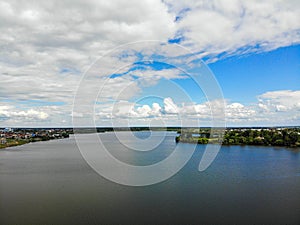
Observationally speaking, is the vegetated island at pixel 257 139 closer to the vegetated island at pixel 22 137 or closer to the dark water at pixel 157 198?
the dark water at pixel 157 198

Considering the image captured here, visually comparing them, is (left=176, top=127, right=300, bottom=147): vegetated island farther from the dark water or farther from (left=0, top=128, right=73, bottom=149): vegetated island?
(left=0, top=128, right=73, bottom=149): vegetated island

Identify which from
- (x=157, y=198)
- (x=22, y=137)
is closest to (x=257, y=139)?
(x=157, y=198)

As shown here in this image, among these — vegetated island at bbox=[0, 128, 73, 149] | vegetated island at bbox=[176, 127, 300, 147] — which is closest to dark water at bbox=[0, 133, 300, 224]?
vegetated island at bbox=[176, 127, 300, 147]

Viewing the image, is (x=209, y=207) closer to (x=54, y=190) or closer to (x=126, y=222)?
(x=126, y=222)

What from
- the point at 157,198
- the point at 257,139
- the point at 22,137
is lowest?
the point at 157,198

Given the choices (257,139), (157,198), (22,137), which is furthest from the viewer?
(22,137)

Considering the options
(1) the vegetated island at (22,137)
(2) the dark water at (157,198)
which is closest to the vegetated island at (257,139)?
(2) the dark water at (157,198)

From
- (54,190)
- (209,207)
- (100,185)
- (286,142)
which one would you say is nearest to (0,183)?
(54,190)

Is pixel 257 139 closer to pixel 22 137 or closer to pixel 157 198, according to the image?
pixel 157 198

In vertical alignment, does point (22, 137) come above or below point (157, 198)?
above
